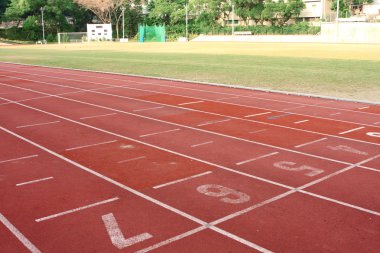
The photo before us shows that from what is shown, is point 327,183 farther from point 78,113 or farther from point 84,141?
point 78,113

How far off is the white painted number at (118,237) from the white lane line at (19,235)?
832mm

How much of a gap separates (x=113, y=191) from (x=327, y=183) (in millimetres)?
3293

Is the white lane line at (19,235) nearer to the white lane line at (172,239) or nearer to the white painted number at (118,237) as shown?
the white painted number at (118,237)

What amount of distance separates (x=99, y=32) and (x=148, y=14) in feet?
58.0

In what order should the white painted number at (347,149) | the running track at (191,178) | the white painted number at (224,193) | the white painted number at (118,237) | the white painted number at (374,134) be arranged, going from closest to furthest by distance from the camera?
the white painted number at (118,237) → the running track at (191,178) → the white painted number at (224,193) → the white painted number at (347,149) → the white painted number at (374,134)

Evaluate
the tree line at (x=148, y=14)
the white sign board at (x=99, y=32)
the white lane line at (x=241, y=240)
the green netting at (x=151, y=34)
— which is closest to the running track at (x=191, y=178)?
the white lane line at (x=241, y=240)

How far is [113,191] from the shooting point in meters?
6.66

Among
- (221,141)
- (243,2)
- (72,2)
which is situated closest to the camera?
(221,141)

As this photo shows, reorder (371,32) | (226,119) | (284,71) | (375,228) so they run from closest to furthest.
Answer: (375,228), (226,119), (284,71), (371,32)

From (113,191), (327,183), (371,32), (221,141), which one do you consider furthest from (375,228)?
(371,32)

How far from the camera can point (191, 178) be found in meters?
7.20

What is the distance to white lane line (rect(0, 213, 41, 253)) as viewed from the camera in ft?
16.2

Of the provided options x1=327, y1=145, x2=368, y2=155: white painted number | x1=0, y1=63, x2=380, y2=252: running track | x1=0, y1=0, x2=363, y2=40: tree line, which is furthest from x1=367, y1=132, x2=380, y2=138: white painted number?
x1=0, y1=0, x2=363, y2=40: tree line

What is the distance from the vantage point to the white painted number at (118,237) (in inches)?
199
